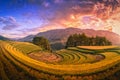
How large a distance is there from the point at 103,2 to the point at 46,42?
2.05m

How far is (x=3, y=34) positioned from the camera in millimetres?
6691

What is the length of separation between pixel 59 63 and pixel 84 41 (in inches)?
42.7

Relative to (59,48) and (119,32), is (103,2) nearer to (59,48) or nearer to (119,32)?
(119,32)

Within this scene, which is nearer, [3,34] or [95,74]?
[95,74]

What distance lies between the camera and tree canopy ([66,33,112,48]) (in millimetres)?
6590

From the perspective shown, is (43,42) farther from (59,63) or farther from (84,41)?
(84,41)

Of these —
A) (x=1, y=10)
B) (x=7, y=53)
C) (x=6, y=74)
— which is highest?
(x=1, y=10)

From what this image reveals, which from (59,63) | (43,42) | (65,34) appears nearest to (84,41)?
(65,34)

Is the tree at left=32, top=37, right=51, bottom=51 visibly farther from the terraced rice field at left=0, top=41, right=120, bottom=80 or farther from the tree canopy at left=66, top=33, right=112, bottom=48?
the tree canopy at left=66, top=33, right=112, bottom=48

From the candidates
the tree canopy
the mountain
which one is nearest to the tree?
the mountain

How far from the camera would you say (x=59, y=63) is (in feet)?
20.1

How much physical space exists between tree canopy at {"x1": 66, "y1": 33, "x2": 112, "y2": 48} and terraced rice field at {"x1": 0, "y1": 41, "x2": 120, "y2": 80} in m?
0.13

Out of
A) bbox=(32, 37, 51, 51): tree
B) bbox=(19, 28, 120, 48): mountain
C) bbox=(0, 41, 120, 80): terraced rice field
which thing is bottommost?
bbox=(0, 41, 120, 80): terraced rice field

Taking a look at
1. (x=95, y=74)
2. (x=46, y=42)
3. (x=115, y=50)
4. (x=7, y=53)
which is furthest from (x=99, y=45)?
(x=7, y=53)
